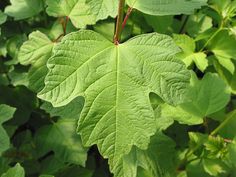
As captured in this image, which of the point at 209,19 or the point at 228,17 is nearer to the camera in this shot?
the point at 228,17

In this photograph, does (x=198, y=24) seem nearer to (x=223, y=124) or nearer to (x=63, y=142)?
(x=223, y=124)

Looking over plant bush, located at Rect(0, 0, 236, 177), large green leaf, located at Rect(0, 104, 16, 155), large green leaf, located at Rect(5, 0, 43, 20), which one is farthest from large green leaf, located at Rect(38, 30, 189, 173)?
large green leaf, located at Rect(5, 0, 43, 20)

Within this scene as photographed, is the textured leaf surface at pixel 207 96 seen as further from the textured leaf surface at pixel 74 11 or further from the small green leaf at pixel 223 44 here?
the textured leaf surface at pixel 74 11

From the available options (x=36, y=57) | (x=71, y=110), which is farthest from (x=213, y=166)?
(x=36, y=57)

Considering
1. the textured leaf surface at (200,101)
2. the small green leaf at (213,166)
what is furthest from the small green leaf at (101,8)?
the small green leaf at (213,166)

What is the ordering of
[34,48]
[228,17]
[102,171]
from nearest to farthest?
[34,48]
[228,17]
[102,171]

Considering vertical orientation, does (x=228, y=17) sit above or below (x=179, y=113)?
Answer: above

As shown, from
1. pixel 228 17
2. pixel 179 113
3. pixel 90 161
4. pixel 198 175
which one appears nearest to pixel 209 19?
pixel 228 17

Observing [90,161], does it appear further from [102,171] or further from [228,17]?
[228,17]
